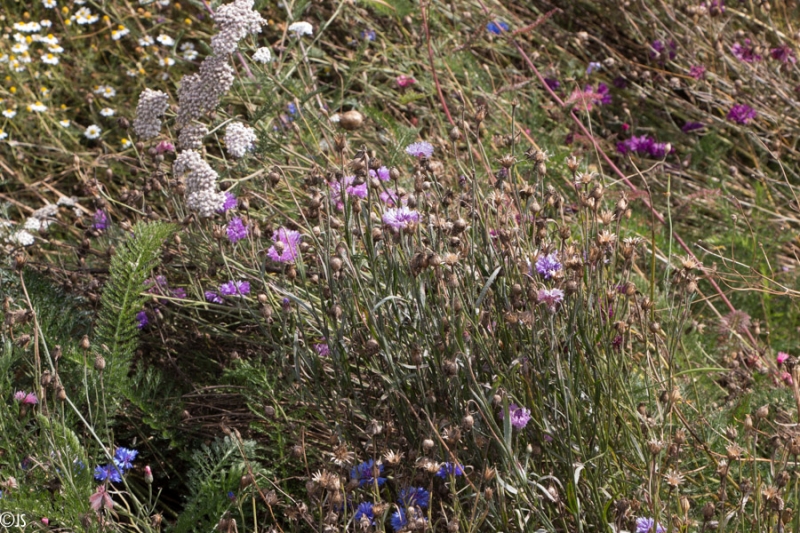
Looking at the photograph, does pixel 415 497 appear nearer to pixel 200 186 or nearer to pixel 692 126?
pixel 200 186

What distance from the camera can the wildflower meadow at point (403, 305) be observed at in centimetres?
131

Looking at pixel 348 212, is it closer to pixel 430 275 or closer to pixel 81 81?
pixel 430 275

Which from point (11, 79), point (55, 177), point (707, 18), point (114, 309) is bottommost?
point (55, 177)

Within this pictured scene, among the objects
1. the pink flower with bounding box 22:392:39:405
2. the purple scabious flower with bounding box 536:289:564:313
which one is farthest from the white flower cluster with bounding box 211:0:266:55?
the purple scabious flower with bounding box 536:289:564:313

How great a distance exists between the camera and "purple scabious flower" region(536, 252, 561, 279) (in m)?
1.38

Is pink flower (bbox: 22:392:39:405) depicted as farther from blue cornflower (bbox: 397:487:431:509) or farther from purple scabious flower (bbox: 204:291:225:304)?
blue cornflower (bbox: 397:487:431:509)

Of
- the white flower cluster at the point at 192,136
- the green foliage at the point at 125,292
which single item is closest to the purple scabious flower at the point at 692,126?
the white flower cluster at the point at 192,136

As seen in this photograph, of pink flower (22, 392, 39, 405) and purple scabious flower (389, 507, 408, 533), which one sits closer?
purple scabious flower (389, 507, 408, 533)

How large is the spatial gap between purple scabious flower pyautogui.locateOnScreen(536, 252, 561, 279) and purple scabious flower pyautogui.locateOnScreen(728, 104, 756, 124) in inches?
57.9

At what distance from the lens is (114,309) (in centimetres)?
170

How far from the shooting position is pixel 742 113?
2576 millimetres

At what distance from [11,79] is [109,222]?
129 centimetres

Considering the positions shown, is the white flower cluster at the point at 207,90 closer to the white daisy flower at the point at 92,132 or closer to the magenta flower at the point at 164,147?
the magenta flower at the point at 164,147

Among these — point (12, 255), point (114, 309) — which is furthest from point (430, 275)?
point (12, 255)
